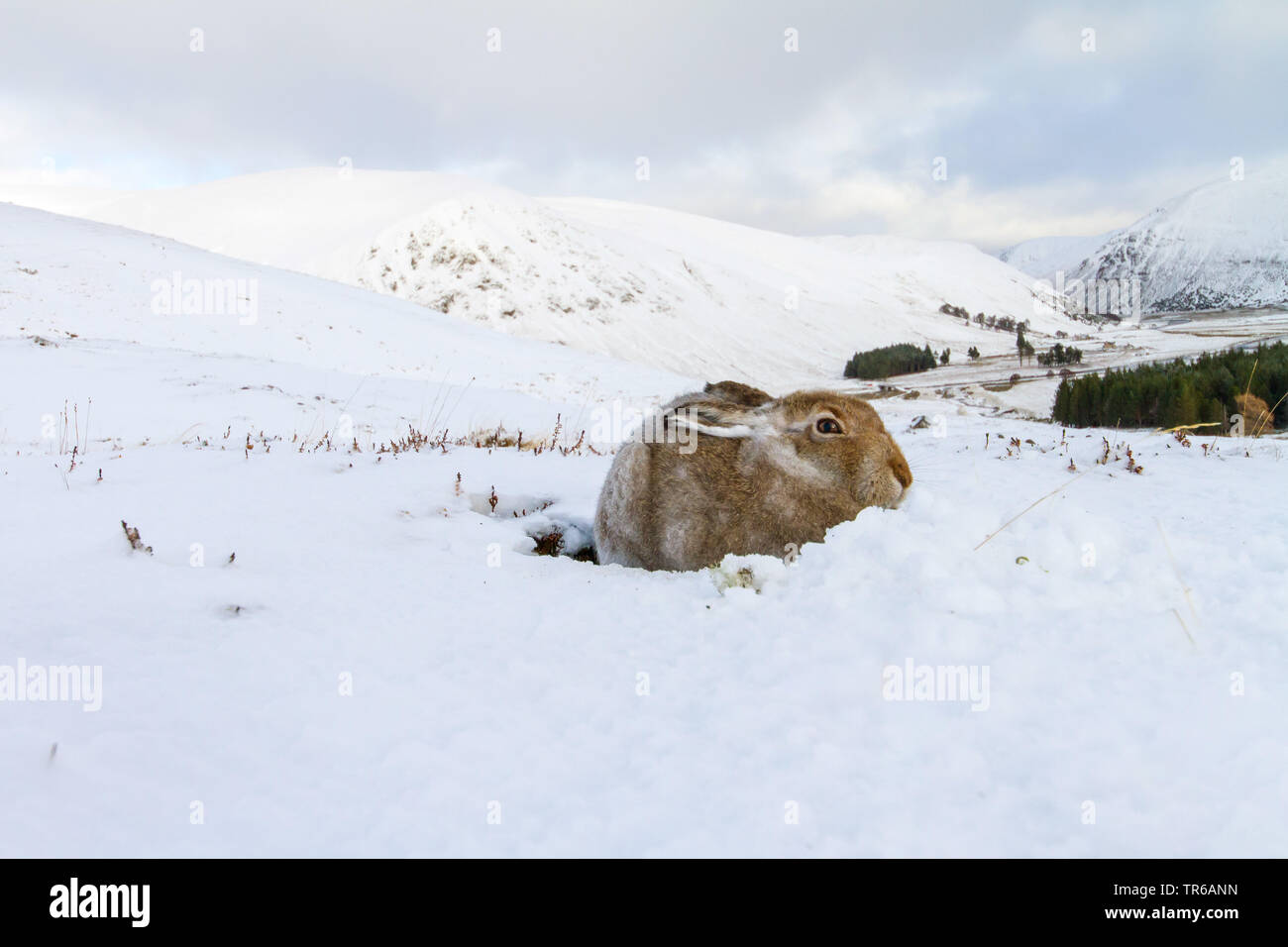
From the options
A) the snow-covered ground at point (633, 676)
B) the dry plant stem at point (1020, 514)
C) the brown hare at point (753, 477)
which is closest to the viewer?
the snow-covered ground at point (633, 676)

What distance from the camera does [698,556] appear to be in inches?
182

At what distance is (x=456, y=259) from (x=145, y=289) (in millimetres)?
36826

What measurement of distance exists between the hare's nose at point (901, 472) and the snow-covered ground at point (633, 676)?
0.39 ft

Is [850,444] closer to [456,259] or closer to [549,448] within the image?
[549,448]

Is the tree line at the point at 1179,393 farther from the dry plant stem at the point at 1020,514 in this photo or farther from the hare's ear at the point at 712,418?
the hare's ear at the point at 712,418

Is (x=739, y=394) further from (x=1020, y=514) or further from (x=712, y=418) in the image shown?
(x=1020, y=514)

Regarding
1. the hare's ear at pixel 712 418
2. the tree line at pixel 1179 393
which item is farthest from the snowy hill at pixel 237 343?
the tree line at pixel 1179 393

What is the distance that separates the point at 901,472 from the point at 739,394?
4.18ft

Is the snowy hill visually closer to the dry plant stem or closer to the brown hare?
the brown hare

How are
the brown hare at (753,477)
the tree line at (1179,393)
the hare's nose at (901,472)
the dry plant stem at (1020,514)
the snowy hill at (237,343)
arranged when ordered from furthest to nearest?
1. the tree line at (1179,393)
2. the snowy hill at (237,343)
3. the hare's nose at (901,472)
4. the brown hare at (753,477)
5. the dry plant stem at (1020,514)

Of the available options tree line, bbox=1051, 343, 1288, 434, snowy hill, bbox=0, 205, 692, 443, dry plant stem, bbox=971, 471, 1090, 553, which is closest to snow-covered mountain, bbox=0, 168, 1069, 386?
→ snowy hill, bbox=0, 205, 692, 443

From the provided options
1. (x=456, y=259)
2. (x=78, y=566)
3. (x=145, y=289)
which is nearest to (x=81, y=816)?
(x=78, y=566)

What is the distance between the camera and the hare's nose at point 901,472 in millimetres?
4668

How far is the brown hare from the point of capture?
4.56m
